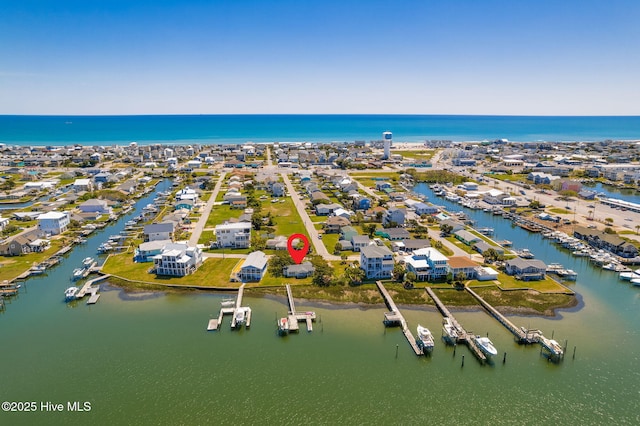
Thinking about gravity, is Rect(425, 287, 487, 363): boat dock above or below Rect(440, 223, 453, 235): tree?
below

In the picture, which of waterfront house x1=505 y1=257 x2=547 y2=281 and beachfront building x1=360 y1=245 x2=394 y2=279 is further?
waterfront house x1=505 y1=257 x2=547 y2=281

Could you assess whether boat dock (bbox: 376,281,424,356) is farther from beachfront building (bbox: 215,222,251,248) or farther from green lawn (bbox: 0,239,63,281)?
green lawn (bbox: 0,239,63,281)

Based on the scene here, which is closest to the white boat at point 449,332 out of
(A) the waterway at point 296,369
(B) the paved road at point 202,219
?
(A) the waterway at point 296,369

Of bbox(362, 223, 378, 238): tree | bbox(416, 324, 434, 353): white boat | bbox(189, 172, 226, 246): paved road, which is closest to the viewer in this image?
bbox(416, 324, 434, 353): white boat

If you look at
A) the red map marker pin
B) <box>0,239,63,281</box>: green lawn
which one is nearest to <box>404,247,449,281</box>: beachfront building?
the red map marker pin

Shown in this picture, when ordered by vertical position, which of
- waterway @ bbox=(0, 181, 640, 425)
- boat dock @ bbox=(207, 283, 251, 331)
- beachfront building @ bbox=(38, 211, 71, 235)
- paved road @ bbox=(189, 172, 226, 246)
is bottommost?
waterway @ bbox=(0, 181, 640, 425)
